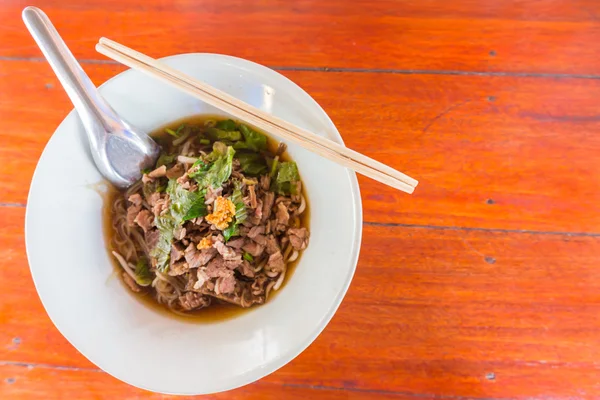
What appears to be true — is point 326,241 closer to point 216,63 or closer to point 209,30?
point 216,63

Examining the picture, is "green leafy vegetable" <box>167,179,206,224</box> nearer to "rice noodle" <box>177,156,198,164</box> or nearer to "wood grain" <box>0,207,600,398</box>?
"rice noodle" <box>177,156,198,164</box>

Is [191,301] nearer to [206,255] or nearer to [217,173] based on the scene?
[206,255]

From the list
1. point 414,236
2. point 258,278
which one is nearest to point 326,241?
point 258,278

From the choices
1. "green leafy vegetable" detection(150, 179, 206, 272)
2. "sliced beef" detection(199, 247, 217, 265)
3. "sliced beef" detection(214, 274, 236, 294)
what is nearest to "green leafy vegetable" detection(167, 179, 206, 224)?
"green leafy vegetable" detection(150, 179, 206, 272)

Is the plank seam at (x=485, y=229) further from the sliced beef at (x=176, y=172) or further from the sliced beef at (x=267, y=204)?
the sliced beef at (x=176, y=172)

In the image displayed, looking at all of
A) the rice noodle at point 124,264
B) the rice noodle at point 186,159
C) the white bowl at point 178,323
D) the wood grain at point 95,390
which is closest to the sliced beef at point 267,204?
the white bowl at point 178,323

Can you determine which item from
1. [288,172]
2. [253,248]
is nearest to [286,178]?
[288,172]
